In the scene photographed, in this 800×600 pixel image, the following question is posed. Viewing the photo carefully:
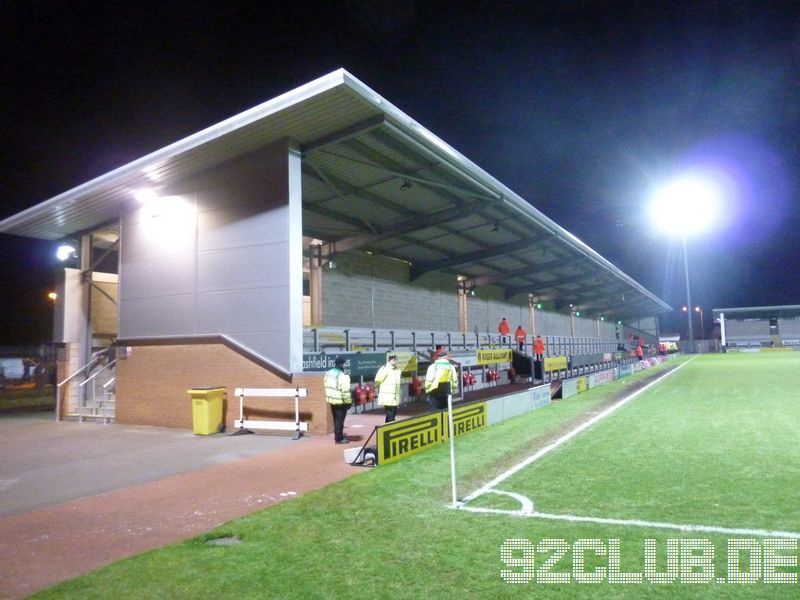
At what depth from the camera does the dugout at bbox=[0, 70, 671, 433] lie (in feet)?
42.9

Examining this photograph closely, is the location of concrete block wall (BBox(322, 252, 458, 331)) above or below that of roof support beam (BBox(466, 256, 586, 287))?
below

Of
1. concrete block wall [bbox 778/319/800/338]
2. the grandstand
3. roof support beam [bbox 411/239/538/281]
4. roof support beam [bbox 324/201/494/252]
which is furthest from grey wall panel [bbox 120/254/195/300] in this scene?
concrete block wall [bbox 778/319/800/338]

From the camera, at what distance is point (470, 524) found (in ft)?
18.6

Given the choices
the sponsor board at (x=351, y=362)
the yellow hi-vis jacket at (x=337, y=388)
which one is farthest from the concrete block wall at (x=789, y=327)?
the yellow hi-vis jacket at (x=337, y=388)

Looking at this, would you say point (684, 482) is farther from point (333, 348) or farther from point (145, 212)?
point (145, 212)

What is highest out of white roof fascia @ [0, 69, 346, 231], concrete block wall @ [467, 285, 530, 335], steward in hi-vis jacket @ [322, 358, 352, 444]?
white roof fascia @ [0, 69, 346, 231]

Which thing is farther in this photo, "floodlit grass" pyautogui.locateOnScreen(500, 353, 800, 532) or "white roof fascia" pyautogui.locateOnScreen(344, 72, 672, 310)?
"white roof fascia" pyautogui.locateOnScreen(344, 72, 672, 310)

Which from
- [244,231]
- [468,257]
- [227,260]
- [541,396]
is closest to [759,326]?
[468,257]

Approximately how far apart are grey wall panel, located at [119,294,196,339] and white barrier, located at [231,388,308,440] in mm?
2976

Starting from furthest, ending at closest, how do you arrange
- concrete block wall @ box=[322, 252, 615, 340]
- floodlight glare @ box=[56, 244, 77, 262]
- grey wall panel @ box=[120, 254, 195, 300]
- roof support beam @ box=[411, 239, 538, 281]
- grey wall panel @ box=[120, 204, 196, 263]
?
1. roof support beam @ box=[411, 239, 538, 281]
2. concrete block wall @ box=[322, 252, 615, 340]
3. floodlight glare @ box=[56, 244, 77, 262]
4. grey wall panel @ box=[120, 204, 196, 263]
5. grey wall panel @ box=[120, 254, 195, 300]

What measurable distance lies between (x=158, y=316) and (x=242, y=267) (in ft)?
11.5

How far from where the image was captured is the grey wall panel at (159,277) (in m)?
15.1

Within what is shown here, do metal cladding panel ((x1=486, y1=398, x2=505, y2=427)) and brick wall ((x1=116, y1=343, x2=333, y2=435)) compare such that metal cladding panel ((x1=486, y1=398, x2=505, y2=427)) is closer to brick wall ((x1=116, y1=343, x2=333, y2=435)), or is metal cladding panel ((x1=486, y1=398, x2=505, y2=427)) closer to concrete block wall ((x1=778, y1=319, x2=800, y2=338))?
brick wall ((x1=116, y1=343, x2=333, y2=435))

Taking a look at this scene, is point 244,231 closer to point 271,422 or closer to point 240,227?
point 240,227
